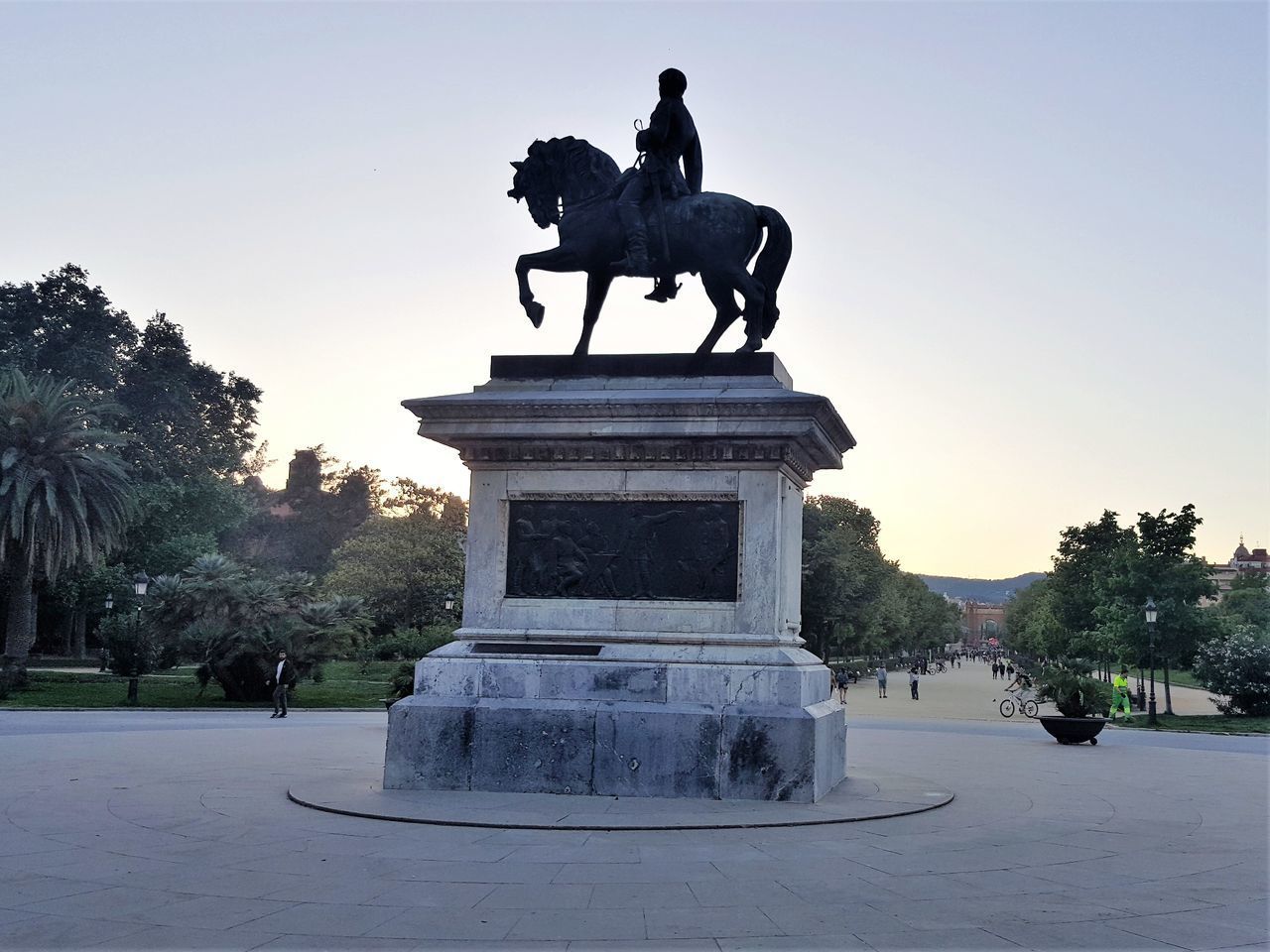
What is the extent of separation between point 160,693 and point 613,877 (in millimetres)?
34107

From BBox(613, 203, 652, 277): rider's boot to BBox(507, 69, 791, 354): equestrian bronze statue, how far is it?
0.04 feet

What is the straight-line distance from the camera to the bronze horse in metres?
13.1

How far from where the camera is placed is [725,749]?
1136 cm

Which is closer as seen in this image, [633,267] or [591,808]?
[591,808]

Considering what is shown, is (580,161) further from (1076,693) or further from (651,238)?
(1076,693)

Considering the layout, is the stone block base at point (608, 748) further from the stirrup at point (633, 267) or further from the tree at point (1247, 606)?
the tree at point (1247, 606)

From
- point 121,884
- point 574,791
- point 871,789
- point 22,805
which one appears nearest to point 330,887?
point 121,884

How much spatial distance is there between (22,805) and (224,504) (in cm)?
5977

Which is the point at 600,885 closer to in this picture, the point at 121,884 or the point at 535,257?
the point at 121,884

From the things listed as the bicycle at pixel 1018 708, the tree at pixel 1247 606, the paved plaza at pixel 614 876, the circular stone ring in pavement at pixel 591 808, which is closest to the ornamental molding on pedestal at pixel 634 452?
the circular stone ring in pavement at pixel 591 808

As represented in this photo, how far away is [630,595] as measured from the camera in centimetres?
1238

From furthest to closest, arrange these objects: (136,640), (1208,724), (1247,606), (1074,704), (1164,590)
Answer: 1. (1247,606)
2. (1164,590)
3. (136,640)
4. (1208,724)
5. (1074,704)

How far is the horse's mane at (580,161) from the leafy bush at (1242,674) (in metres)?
33.3

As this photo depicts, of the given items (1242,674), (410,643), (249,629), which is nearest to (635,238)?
(249,629)
